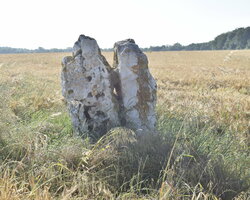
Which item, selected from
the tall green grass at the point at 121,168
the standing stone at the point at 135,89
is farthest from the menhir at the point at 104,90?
the tall green grass at the point at 121,168

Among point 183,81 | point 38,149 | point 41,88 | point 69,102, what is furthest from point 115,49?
point 183,81

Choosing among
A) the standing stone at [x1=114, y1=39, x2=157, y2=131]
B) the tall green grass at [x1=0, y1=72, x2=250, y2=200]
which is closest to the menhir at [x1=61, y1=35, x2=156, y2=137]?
the standing stone at [x1=114, y1=39, x2=157, y2=131]

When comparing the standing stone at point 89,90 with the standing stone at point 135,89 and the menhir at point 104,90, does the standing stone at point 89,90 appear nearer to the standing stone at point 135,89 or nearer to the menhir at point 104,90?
the menhir at point 104,90

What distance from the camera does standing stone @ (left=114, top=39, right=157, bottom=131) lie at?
12.9 ft

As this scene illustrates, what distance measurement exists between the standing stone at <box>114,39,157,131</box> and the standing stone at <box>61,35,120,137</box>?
0.64ft

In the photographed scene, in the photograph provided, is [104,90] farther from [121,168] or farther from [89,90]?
[121,168]

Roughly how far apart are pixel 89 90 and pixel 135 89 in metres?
0.69

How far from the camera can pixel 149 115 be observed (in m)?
3.97

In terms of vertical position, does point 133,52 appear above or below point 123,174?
above

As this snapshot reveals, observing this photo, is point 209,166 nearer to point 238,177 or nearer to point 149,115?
point 238,177

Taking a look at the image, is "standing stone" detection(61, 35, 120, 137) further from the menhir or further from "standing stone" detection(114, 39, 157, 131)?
"standing stone" detection(114, 39, 157, 131)

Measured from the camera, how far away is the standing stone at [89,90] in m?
3.82

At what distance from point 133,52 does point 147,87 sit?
1.87 feet

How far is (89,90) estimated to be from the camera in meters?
3.86
